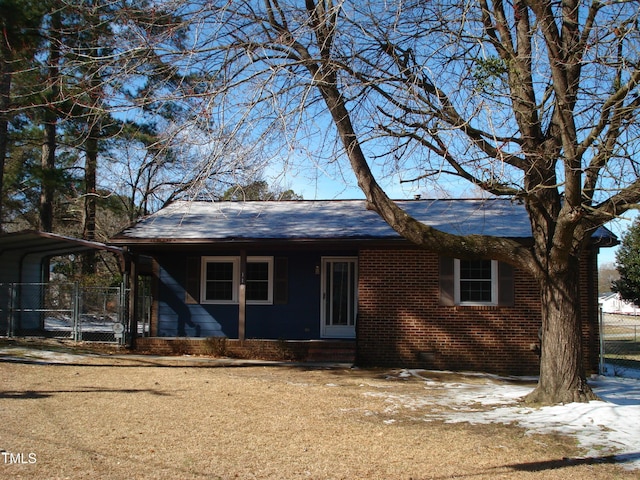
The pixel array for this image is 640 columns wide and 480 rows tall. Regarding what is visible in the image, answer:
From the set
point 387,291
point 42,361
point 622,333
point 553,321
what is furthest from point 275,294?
point 622,333

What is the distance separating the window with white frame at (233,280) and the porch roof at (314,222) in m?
0.97

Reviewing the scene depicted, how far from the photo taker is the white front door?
51.1 ft

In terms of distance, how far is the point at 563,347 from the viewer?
890 cm

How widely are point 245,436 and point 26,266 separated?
14.4m

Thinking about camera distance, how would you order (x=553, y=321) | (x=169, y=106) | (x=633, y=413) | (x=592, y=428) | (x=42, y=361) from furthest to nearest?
(x=169, y=106)
(x=42, y=361)
(x=553, y=321)
(x=633, y=413)
(x=592, y=428)

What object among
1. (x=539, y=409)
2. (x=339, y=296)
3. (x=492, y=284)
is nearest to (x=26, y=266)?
(x=339, y=296)

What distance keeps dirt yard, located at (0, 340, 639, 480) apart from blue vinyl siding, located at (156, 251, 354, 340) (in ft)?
15.0

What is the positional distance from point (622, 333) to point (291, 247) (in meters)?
25.2

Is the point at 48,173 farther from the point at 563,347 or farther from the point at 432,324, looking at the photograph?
the point at 563,347

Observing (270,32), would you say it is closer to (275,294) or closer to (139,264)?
(275,294)

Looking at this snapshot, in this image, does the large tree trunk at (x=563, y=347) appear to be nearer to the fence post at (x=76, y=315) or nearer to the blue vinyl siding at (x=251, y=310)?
the blue vinyl siding at (x=251, y=310)

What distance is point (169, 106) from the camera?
20.6 meters

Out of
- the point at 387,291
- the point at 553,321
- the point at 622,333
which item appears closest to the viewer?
the point at 553,321

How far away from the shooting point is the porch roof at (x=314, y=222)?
14.1 m
